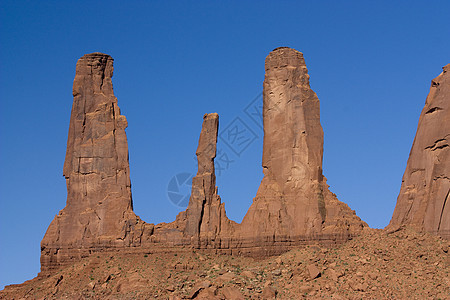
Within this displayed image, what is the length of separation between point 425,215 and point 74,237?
1263 inches

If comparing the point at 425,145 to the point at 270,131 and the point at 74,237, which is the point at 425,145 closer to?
the point at 270,131

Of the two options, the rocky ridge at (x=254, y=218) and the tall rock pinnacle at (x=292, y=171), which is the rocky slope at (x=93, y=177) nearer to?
the rocky ridge at (x=254, y=218)

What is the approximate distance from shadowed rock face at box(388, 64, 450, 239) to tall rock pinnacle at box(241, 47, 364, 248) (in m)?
4.94

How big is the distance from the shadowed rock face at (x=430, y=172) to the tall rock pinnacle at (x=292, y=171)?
4.94 metres

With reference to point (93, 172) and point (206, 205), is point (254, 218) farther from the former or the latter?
point (93, 172)

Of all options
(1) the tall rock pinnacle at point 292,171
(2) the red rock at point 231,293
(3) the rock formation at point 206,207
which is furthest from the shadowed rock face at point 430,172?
(2) the red rock at point 231,293

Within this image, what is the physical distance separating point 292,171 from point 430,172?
12.4 m

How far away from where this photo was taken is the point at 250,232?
300 ft

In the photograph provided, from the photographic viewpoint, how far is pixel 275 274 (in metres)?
83.6

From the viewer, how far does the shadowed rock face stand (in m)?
85.6

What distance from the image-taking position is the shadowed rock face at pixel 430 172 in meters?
85.6

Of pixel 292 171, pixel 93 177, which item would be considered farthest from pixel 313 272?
pixel 93 177

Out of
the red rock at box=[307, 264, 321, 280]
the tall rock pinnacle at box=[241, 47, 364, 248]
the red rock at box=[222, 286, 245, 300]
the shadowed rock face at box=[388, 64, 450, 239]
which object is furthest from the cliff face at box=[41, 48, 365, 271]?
the red rock at box=[222, 286, 245, 300]

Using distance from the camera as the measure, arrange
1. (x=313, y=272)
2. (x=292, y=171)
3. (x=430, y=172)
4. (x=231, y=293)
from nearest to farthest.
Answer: (x=231, y=293)
(x=313, y=272)
(x=430, y=172)
(x=292, y=171)
